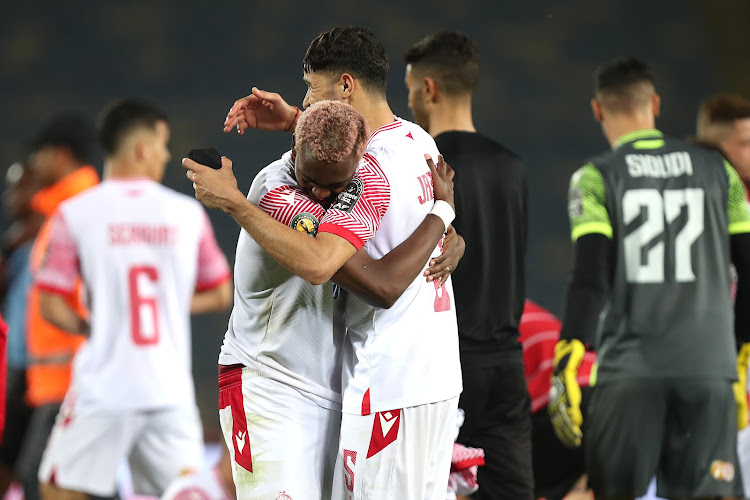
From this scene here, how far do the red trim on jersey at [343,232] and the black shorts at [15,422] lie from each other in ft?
13.6

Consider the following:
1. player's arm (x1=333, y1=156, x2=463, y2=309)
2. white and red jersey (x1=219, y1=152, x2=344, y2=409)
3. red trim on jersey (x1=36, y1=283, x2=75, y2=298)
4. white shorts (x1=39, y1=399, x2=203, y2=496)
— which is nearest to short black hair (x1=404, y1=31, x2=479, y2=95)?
white and red jersey (x1=219, y1=152, x2=344, y2=409)

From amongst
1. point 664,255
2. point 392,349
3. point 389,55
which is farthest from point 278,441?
point 389,55

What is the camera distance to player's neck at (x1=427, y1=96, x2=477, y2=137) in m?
3.99

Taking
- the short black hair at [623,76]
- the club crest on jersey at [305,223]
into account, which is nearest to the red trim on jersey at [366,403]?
the club crest on jersey at [305,223]

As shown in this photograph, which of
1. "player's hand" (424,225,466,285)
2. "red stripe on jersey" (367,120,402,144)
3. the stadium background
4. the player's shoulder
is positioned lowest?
"player's hand" (424,225,466,285)

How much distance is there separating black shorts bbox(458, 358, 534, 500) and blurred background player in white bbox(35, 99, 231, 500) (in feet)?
6.44

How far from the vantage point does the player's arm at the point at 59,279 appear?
506 cm

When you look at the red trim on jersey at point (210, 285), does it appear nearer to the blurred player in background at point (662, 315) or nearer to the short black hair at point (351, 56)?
the blurred player in background at point (662, 315)

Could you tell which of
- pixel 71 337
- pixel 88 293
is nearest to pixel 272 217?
pixel 88 293

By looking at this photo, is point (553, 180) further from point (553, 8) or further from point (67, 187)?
point (67, 187)

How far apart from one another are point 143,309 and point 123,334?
168 millimetres

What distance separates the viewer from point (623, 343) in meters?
4.27

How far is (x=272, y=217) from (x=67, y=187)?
4.39 metres

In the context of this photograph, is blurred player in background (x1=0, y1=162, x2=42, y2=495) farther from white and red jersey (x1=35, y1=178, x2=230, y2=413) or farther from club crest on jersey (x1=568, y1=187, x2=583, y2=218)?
club crest on jersey (x1=568, y1=187, x2=583, y2=218)
